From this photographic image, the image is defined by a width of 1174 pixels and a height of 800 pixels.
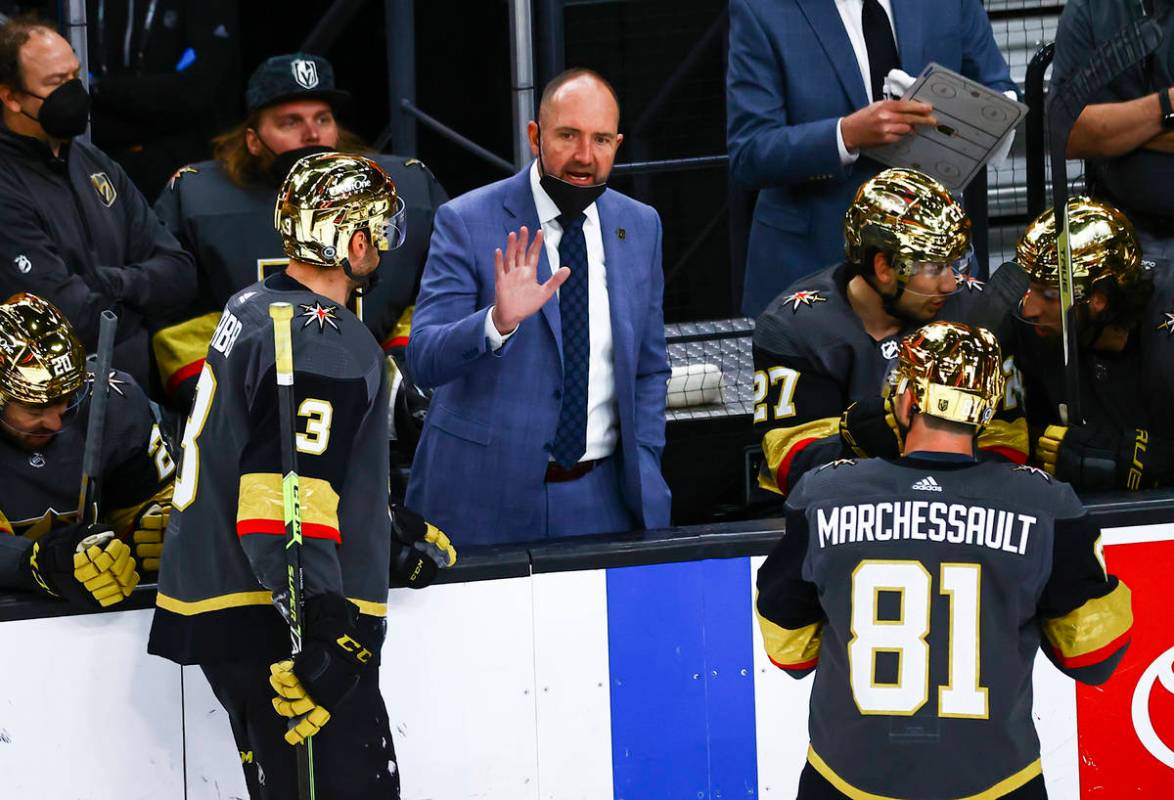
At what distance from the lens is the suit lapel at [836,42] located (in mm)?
5320

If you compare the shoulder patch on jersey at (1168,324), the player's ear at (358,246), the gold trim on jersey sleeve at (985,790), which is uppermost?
the player's ear at (358,246)

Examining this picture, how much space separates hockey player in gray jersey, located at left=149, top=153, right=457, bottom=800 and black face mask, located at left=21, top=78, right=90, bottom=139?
1475mm

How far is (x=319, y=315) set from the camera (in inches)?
143

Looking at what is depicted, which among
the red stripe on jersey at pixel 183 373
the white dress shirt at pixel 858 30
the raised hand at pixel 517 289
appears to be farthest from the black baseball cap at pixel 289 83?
the white dress shirt at pixel 858 30

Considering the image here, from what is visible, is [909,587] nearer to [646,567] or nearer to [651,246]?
[646,567]

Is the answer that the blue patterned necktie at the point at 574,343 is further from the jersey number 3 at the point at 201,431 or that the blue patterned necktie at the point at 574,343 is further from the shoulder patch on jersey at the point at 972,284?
the jersey number 3 at the point at 201,431

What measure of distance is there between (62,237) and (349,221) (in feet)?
5.41

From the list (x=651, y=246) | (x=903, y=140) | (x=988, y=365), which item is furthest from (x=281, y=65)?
(x=988, y=365)

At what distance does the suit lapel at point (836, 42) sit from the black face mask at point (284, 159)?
146 cm

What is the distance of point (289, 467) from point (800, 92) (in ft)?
8.02

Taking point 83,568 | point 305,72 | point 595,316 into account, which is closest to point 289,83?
point 305,72

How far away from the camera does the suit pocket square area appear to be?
15.0 ft

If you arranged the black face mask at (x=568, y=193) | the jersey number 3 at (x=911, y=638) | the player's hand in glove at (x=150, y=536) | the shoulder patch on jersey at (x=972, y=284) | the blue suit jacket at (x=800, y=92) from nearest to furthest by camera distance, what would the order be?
the jersey number 3 at (x=911, y=638) < the player's hand in glove at (x=150, y=536) < the black face mask at (x=568, y=193) < the shoulder patch on jersey at (x=972, y=284) < the blue suit jacket at (x=800, y=92)

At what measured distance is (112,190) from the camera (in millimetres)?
5223
